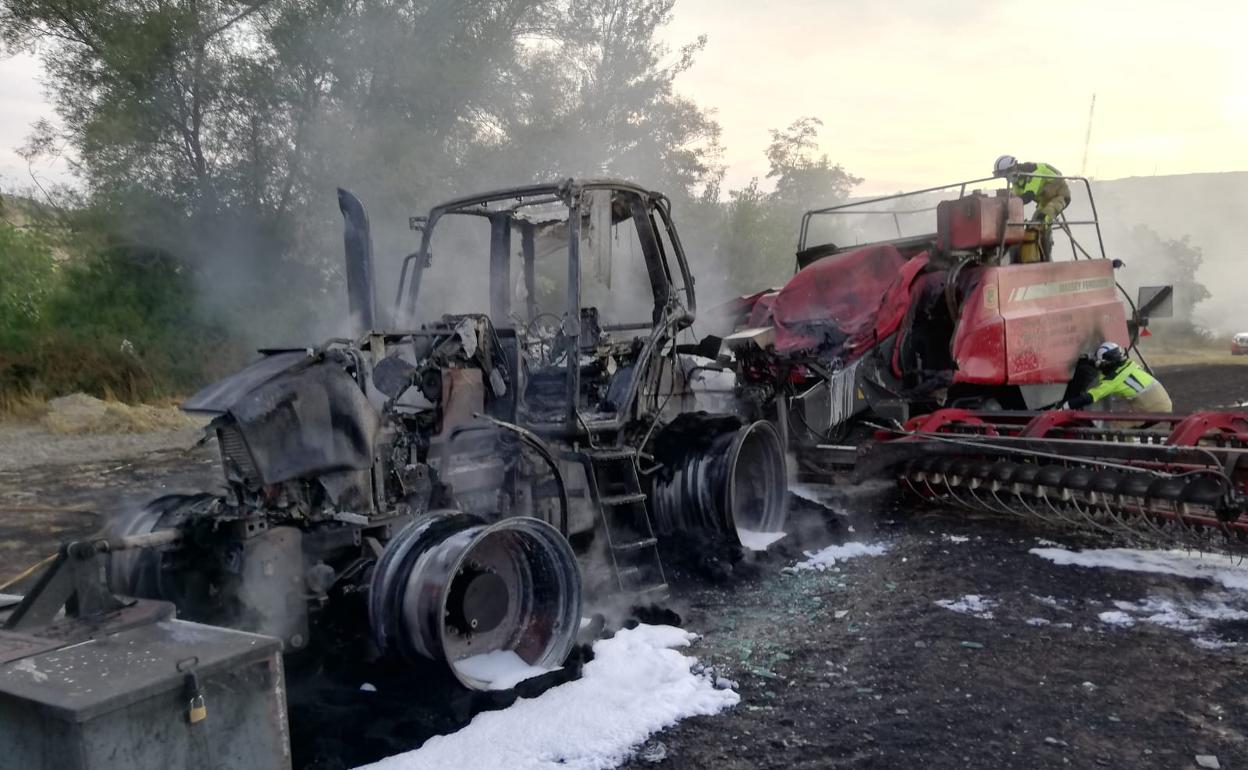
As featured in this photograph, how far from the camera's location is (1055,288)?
7973 millimetres

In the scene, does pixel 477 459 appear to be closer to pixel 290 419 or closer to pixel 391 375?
pixel 391 375

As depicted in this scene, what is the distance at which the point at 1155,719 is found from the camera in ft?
11.9

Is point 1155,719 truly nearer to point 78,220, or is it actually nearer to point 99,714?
point 99,714

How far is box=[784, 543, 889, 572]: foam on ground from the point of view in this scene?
19.3 feet

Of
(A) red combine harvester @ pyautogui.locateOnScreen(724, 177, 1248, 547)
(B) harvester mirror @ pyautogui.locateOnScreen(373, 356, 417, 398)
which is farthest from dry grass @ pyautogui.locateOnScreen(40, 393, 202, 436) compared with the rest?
(B) harvester mirror @ pyautogui.locateOnScreen(373, 356, 417, 398)

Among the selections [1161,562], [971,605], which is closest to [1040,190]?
[1161,562]

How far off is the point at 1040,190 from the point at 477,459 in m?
5.97

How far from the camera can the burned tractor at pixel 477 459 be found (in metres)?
3.70

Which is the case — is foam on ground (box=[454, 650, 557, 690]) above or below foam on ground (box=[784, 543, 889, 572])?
above

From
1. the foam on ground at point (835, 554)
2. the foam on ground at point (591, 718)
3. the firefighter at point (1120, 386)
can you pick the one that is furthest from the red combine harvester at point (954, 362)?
the foam on ground at point (591, 718)

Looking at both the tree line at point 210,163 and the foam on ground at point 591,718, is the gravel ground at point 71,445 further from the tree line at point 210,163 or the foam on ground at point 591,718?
the foam on ground at point 591,718

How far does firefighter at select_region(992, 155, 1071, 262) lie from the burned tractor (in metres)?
3.48

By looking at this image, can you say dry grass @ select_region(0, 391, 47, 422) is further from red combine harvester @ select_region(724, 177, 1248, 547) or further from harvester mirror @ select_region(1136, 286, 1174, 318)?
harvester mirror @ select_region(1136, 286, 1174, 318)

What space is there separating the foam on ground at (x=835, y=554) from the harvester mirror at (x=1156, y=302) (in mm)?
4498
